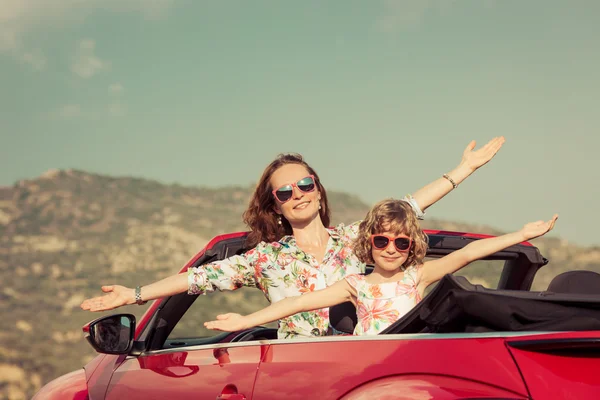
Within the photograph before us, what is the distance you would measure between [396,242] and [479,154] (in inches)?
52.3

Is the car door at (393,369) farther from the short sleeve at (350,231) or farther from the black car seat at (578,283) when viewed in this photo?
the short sleeve at (350,231)

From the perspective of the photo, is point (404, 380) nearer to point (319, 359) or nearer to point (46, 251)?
point (319, 359)

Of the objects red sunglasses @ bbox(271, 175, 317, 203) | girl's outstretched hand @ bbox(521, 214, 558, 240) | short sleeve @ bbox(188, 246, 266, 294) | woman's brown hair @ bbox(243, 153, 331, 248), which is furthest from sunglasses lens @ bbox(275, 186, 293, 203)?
girl's outstretched hand @ bbox(521, 214, 558, 240)

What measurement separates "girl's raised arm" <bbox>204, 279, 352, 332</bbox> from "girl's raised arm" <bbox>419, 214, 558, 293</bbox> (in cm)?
38

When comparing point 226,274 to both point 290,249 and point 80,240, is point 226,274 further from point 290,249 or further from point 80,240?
point 80,240

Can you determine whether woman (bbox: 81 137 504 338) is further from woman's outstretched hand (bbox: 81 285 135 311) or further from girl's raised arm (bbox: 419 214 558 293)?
girl's raised arm (bbox: 419 214 558 293)

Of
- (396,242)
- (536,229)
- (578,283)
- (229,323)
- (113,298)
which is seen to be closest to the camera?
(578,283)

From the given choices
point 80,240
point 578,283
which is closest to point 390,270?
point 578,283

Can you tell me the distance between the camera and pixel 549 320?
2.52m

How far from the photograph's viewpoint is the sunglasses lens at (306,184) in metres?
4.46

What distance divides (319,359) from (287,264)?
1.44 meters

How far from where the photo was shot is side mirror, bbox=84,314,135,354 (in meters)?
3.95

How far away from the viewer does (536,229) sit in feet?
11.6

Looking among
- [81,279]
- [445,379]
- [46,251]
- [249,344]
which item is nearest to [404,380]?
[445,379]
